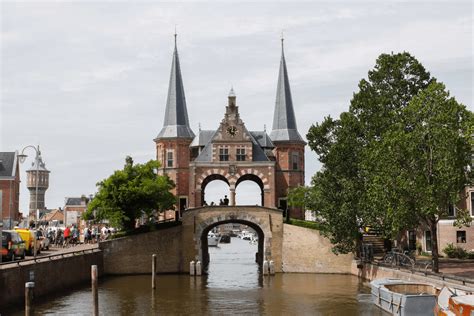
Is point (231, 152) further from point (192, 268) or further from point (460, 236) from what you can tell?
point (460, 236)

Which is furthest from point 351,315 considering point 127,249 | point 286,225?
point 127,249

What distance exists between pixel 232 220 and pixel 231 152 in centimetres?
1253

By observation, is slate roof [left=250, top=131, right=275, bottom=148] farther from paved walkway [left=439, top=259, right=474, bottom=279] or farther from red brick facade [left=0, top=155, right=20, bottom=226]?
red brick facade [left=0, top=155, right=20, bottom=226]

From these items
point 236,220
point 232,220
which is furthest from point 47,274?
point 236,220

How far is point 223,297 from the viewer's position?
41.2 meters

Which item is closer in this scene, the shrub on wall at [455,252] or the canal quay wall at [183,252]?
the shrub on wall at [455,252]

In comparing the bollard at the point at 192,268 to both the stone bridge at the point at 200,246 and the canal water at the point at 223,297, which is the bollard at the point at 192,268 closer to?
the stone bridge at the point at 200,246

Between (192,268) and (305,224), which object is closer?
(192,268)

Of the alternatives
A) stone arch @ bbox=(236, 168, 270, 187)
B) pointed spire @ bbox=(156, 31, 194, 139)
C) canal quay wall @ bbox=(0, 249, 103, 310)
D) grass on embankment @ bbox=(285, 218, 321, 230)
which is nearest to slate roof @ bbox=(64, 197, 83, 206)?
pointed spire @ bbox=(156, 31, 194, 139)

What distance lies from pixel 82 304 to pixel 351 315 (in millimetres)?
15934

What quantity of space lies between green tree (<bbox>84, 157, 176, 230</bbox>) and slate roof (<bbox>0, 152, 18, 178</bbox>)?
33815 mm

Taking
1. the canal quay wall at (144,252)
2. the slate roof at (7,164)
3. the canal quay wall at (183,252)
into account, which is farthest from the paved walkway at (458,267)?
the slate roof at (7,164)

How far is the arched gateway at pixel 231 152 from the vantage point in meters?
68.8

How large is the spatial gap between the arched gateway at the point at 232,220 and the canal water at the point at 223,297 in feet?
9.42
